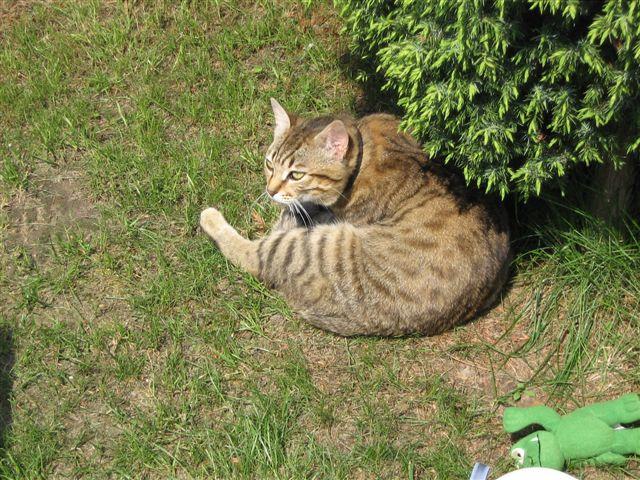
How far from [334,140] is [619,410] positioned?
211 cm

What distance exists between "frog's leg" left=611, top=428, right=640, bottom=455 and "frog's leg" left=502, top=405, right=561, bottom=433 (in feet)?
0.92

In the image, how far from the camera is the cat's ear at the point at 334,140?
164 inches

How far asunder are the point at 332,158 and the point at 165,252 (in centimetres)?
119

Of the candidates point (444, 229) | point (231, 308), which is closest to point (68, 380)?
point (231, 308)

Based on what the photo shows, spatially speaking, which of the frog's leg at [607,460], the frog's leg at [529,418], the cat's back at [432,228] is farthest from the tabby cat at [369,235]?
the frog's leg at [607,460]

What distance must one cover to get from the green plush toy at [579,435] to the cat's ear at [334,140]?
177cm

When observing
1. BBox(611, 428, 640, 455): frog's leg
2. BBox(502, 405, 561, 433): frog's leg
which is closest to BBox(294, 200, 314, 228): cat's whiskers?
BBox(502, 405, 561, 433): frog's leg

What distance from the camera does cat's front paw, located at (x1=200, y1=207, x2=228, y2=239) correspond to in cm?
441

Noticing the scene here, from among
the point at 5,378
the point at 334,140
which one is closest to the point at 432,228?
the point at 334,140

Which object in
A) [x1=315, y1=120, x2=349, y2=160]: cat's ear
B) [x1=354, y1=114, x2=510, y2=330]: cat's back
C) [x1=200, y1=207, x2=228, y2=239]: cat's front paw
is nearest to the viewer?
[x1=354, y1=114, x2=510, y2=330]: cat's back

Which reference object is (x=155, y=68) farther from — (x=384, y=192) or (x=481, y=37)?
(x=481, y=37)

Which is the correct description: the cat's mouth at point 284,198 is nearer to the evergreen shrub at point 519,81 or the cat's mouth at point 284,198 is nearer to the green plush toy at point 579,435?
the evergreen shrub at point 519,81

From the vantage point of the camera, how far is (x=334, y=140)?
13.9 ft

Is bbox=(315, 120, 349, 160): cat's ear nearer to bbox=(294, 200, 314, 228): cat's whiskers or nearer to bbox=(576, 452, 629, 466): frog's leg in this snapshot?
bbox=(294, 200, 314, 228): cat's whiskers
